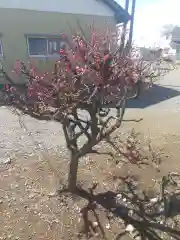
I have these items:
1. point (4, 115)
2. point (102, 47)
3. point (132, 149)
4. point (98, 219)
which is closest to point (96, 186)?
point (98, 219)

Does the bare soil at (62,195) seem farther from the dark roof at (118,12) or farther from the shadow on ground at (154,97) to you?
the dark roof at (118,12)

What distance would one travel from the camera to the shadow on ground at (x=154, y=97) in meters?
10.6

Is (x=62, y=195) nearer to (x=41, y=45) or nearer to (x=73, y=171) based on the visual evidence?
(x=73, y=171)

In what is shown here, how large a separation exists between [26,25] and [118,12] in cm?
431

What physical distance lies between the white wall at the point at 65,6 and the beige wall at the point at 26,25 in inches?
6.8

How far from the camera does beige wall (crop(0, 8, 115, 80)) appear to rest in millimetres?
11883

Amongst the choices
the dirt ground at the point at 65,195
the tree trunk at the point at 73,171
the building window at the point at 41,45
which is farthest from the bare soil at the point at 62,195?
the building window at the point at 41,45

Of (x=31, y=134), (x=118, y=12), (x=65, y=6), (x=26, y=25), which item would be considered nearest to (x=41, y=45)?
(x=26, y=25)

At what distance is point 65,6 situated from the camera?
1221 centimetres

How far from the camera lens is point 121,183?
4.67 meters

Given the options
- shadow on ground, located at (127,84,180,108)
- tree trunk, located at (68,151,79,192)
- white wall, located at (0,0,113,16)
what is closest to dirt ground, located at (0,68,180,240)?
tree trunk, located at (68,151,79,192)

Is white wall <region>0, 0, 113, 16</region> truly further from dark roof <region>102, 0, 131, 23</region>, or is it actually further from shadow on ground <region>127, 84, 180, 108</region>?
shadow on ground <region>127, 84, 180, 108</region>

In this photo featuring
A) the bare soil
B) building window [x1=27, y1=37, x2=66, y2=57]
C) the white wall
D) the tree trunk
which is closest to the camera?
the bare soil

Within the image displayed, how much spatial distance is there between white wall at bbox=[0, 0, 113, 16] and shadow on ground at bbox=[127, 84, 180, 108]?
426 centimetres
